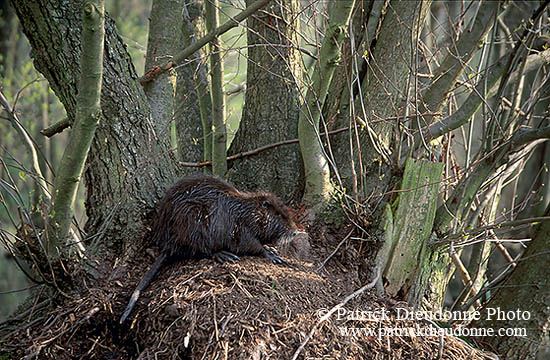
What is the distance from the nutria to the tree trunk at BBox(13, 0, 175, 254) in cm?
22

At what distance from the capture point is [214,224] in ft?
12.4

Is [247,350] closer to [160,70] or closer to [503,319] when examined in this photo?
[503,319]

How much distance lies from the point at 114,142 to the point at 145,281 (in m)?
1.01

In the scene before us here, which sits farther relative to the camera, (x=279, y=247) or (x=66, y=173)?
(x=279, y=247)

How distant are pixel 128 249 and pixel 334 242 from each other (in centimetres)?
157

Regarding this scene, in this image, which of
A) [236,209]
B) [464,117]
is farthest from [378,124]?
[236,209]

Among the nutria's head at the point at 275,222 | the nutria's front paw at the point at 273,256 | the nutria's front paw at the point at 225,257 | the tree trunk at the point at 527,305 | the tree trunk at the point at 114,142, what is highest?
the tree trunk at the point at 114,142

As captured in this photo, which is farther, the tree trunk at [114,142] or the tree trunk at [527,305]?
the tree trunk at [527,305]

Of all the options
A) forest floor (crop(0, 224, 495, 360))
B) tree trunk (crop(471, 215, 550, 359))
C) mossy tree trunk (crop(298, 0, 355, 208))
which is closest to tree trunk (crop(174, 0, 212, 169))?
mossy tree trunk (crop(298, 0, 355, 208))

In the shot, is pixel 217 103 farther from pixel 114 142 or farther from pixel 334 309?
pixel 334 309

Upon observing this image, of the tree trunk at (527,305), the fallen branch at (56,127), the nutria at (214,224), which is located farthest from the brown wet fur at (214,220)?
the tree trunk at (527,305)

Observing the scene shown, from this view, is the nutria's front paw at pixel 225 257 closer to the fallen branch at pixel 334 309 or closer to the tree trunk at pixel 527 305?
the fallen branch at pixel 334 309

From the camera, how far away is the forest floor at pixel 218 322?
309 centimetres

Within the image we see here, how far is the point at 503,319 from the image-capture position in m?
3.96
